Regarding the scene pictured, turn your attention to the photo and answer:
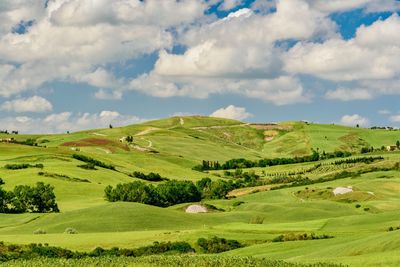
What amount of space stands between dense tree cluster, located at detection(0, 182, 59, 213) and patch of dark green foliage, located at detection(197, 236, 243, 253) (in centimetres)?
6137

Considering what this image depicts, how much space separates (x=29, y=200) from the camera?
424 feet

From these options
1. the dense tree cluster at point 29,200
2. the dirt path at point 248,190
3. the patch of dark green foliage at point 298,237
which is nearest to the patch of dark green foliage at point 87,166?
the dirt path at point 248,190

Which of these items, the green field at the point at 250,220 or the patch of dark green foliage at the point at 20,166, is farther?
the patch of dark green foliage at the point at 20,166

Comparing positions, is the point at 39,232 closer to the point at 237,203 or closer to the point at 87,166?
the point at 237,203

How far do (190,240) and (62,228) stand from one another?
27.7 metres

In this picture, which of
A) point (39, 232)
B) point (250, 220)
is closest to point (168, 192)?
point (250, 220)

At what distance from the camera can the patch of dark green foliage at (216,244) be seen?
221ft

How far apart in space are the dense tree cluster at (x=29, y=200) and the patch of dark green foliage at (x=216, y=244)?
61368mm

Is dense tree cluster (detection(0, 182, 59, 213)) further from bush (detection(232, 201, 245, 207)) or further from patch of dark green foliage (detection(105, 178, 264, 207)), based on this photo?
bush (detection(232, 201, 245, 207))

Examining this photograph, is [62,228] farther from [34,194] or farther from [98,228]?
[34,194]

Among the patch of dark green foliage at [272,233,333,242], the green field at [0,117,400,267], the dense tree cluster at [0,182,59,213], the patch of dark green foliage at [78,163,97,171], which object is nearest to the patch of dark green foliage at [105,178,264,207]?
the green field at [0,117,400,267]

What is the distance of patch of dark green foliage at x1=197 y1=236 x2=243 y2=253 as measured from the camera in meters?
67.5

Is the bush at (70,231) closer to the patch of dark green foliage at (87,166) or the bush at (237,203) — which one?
the bush at (237,203)

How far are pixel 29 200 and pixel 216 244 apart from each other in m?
71.2
